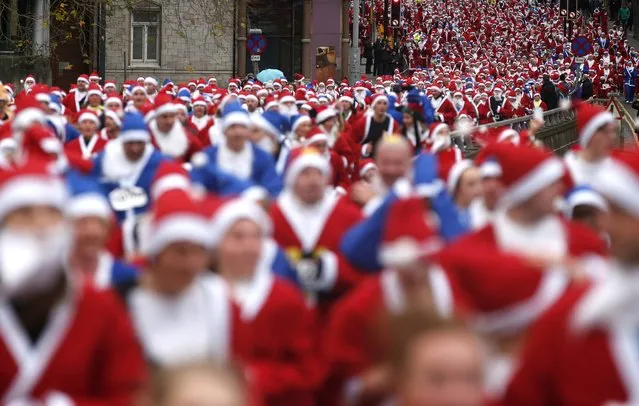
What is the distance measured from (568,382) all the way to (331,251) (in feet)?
10.5

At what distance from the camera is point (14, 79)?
39875 mm

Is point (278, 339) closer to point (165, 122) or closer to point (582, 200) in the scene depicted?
point (582, 200)

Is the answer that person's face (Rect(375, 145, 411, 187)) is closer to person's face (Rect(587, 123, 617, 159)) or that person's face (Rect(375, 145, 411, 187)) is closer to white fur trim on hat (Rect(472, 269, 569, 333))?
white fur trim on hat (Rect(472, 269, 569, 333))

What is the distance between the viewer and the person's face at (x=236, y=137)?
1089cm

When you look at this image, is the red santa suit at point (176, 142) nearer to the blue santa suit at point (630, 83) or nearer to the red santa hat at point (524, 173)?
the red santa hat at point (524, 173)

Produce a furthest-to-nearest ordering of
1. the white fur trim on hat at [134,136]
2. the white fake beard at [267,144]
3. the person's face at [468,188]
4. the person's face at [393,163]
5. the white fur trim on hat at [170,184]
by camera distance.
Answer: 1. the white fake beard at [267,144]
2. the white fur trim on hat at [134,136]
3. the person's face at [468,188]
4. the person's face at [393,163]
5. the white fur trim on hat at [170,184]

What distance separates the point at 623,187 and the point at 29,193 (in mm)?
1909

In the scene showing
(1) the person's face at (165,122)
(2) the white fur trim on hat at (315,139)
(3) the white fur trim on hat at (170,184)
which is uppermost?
(1) the person's face at (165,122)

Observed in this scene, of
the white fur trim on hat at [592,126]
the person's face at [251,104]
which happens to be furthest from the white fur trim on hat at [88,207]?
the person's face at [251,104]

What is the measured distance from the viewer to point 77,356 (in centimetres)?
446

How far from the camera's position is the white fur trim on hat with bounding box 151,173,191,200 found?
579 centimetres

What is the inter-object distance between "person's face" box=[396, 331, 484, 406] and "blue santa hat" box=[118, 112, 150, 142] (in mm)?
7347

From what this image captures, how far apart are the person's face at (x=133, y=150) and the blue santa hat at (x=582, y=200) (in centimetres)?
333

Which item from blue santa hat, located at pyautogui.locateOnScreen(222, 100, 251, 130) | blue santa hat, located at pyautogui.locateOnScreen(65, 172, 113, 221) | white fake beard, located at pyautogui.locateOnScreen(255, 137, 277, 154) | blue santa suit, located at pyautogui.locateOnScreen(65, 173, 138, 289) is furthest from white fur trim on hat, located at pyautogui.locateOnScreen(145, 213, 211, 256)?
white fake beard, located at pyautogui.locateOnScreen(255, 137, 277, 154)
